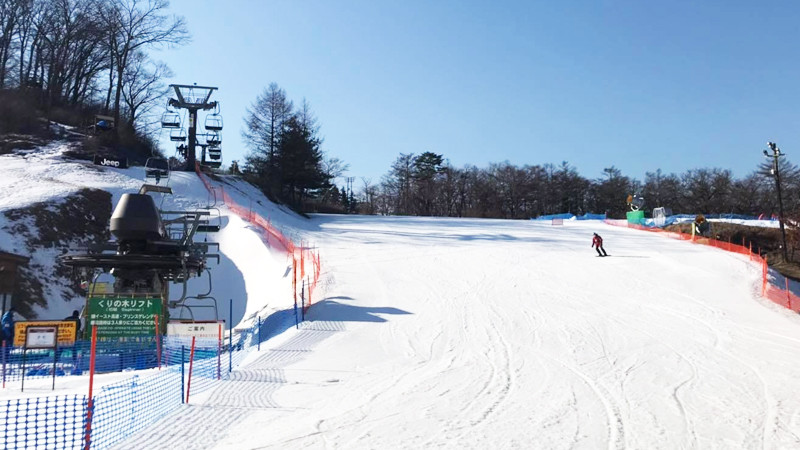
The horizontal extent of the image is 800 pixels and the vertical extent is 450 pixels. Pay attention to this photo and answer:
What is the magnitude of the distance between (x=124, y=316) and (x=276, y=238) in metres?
17.5

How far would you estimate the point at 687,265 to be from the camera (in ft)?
96.4

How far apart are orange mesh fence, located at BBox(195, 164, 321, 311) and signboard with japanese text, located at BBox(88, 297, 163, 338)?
251 inches

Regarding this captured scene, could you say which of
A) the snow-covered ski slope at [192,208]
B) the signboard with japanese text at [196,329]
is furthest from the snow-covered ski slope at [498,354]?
the signboard with japanese text at [196,329]

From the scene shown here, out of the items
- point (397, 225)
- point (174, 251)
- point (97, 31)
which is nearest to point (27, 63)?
point (97, 31)

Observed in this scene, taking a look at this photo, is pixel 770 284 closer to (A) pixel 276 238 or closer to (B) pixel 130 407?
(A) pixel 276 238

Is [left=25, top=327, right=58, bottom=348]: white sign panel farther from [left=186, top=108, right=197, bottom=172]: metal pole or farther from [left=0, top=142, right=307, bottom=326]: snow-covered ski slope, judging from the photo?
[left=186, top=108, right=197, bottom=172]: metal pole

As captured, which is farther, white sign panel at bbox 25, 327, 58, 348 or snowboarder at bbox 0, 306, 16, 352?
snowboarder at bbox 0, 306, 16, 352

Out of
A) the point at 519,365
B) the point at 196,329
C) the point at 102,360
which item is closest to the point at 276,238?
the point at 102,360

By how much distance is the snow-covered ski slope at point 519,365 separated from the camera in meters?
8.65

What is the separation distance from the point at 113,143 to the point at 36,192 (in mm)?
16300

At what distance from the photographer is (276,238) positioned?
33.0 meters

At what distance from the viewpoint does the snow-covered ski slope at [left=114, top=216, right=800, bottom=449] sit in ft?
28.4

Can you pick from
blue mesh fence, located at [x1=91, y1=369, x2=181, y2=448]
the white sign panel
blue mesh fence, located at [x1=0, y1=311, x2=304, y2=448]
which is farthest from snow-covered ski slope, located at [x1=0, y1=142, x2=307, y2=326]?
blue mesh fence, located at [x1=91, y1=369, x2=181, y2=448]

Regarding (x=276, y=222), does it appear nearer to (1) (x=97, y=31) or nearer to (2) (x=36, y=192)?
(2) (x=36, y=192)
